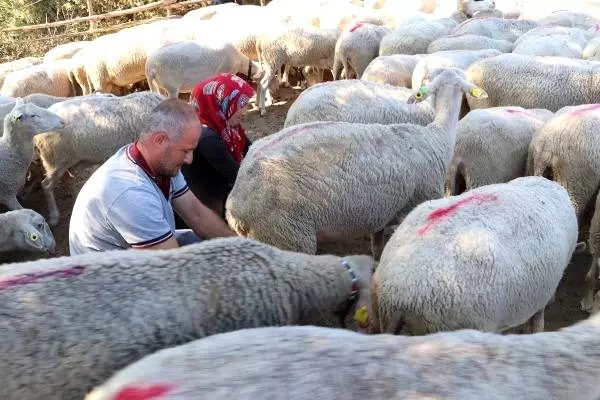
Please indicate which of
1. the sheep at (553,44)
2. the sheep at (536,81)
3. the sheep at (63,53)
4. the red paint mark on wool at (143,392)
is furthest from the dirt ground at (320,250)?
the sheep at (63,53)

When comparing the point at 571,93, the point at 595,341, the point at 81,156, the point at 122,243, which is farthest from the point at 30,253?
the point at 571,93

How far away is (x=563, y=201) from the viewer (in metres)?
3.46

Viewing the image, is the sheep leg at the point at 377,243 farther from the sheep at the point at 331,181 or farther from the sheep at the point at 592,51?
the sheep at the point at 592,51

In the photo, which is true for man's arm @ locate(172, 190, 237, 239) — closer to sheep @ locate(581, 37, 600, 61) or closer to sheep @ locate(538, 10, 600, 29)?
sheep @ locate(581, 37, 600, 61)

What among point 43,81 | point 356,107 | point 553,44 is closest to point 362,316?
→ point 356,107

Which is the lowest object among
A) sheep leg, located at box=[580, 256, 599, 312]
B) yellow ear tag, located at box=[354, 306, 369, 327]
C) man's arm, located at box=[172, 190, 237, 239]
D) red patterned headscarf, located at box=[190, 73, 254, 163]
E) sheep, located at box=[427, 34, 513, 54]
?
sheep leg, located at box=[580, 256, 599, 312]

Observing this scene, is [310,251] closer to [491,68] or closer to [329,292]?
[329,292]

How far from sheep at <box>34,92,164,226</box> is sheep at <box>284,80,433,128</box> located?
1.75m

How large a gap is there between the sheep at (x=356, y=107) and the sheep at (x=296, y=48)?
4187 millimetres

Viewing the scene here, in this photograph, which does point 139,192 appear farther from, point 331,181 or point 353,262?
point 331,181

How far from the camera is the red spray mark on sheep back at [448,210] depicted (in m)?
2.92

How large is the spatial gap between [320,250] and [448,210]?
2.04 meters

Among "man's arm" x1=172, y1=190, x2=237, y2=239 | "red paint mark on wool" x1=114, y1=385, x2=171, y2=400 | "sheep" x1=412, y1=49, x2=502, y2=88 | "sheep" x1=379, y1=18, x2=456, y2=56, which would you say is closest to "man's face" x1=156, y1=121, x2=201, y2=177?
→ "man's arm" x1=172, y1=190, x2=237, y2=239

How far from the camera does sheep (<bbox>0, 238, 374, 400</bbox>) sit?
6.50 feet
